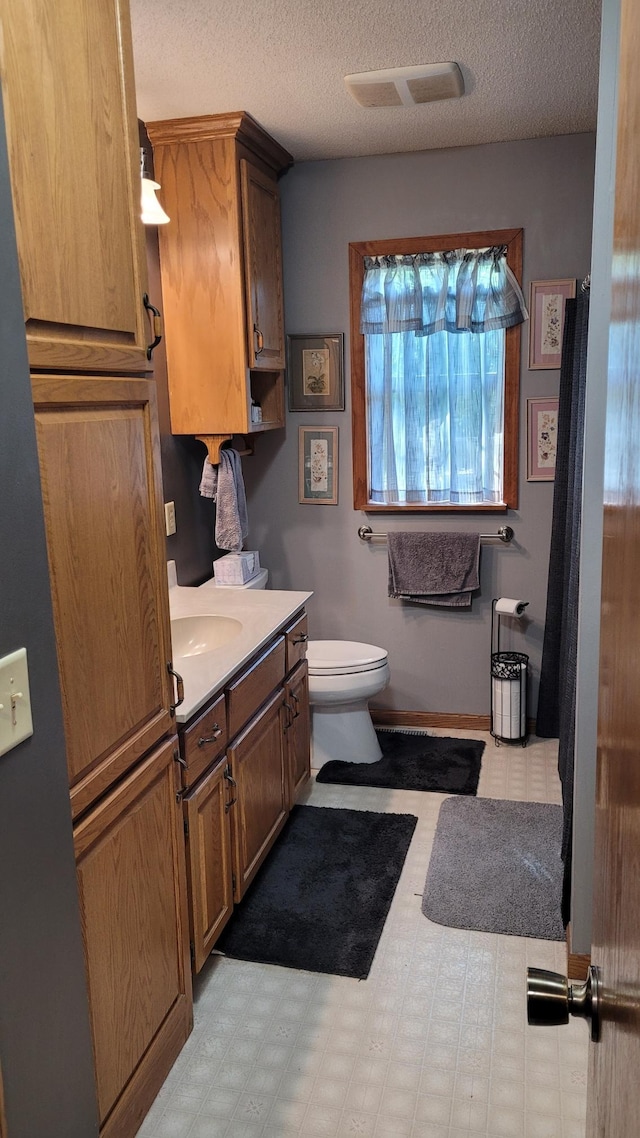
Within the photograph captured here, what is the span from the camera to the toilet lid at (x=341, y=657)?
349 cm

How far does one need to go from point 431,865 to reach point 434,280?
2332 millimetres

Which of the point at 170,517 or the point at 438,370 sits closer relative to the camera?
the point at 170,517

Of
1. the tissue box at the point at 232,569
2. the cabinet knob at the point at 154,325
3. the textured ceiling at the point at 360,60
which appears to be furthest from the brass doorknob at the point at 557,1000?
the tissue box at the point at 232,569

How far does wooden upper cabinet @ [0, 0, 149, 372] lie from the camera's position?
133cm

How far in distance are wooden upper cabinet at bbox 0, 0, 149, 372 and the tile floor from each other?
5.31 feet

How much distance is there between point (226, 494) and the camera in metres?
3.51

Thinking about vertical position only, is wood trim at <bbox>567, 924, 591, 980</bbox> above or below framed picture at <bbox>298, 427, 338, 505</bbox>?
below

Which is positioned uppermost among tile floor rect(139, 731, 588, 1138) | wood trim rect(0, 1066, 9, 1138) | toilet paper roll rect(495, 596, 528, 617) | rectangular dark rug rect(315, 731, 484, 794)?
toilet paper roll rect(495, 596, 528, 617)

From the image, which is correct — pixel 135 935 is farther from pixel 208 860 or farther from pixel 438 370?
pixel 438 370

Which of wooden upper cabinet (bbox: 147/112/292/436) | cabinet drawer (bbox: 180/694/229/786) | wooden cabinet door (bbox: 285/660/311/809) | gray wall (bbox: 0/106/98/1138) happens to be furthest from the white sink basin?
gray wall (bbox: 0/106/98/1138)

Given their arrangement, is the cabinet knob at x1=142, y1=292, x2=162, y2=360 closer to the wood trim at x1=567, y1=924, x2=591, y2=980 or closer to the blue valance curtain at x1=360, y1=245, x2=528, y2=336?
the wood trim at x1=567, y1=924, x2=591, y2=980

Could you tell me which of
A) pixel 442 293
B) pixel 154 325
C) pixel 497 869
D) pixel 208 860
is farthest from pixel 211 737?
pixel 442 293

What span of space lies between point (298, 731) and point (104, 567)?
67.2 inches

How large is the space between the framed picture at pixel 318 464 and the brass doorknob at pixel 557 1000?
3.24m
